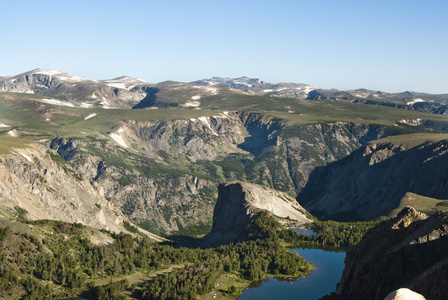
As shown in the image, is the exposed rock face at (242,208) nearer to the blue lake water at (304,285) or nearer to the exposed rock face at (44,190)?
the exposed rock face at (44,190)

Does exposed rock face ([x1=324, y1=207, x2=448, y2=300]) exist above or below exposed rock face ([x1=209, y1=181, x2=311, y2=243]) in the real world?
above

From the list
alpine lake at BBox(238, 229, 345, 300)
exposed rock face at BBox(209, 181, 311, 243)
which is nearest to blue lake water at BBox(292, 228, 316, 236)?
exposed rock face at BBox(209, 181, 311, 243)

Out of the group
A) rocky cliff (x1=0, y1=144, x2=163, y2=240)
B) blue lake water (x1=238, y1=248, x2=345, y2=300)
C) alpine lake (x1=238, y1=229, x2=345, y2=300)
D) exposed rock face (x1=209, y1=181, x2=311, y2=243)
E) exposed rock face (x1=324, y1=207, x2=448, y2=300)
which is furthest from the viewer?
exposed rock face (x1=209, y1=181, x2=311, y2=243)

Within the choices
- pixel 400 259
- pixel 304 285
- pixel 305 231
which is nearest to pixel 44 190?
pixel 305 231

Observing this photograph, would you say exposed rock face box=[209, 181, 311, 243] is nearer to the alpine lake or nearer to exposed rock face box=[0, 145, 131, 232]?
exposed rock face box=[0, 145, 131, 232]

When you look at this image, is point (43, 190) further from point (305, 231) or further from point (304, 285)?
point (304, 285)

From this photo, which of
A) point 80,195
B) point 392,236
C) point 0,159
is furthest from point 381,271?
point 80,195
